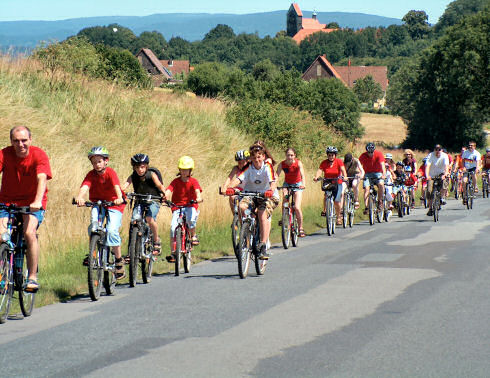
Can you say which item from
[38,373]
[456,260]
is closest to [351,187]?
[456,260]

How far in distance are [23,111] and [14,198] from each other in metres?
14.9

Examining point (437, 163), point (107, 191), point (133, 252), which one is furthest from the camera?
point (437, 163)

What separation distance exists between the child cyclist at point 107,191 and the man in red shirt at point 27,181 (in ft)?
4.19

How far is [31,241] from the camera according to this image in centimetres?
902

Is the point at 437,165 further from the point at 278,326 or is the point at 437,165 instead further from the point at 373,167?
the point at 278,326

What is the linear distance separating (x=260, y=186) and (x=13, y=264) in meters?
4.62

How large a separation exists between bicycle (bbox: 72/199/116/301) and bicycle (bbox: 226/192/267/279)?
1890 millimetres

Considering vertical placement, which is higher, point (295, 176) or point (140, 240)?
point (295, 176)

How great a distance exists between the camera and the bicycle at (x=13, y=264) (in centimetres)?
880

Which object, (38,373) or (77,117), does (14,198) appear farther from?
(77,117)

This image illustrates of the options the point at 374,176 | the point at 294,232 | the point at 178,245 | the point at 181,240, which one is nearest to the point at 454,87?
the point at 374,176

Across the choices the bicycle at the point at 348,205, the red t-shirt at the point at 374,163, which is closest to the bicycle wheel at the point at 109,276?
the bicycle at the point at 348,205

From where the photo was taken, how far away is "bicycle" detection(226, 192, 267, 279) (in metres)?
11.8

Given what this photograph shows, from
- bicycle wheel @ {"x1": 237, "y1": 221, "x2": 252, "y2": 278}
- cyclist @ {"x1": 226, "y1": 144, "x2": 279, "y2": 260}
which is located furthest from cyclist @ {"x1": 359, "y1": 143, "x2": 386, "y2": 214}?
bicycle wheel @ {"x1": 237, "y1": 221, "x2": 252, "y2": 278}
